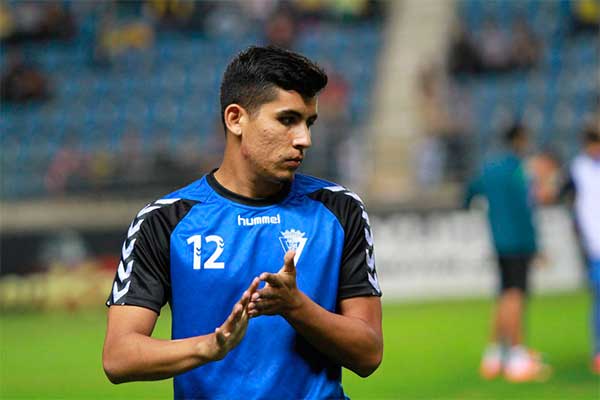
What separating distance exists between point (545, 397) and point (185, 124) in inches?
507

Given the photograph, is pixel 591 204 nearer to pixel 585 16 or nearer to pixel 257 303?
pixel 257 303

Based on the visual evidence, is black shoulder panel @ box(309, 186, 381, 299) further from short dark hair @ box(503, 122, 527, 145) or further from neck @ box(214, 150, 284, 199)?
short dark hair @ box(503, 122, 527, 145)

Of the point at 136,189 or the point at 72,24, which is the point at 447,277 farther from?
the point at 72,24

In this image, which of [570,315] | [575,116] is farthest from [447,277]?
[575,116]

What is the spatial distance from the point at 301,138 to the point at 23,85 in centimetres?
1858

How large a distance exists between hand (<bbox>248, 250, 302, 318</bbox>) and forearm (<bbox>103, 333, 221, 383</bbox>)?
161mm

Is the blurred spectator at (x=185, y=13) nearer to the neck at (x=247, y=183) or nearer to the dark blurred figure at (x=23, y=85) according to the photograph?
the dark blurred figure at (x=23, y=85)

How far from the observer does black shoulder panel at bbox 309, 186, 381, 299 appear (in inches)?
142

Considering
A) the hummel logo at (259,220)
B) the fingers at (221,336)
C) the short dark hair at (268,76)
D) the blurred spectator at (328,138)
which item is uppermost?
the blurred spectator at (328,138)

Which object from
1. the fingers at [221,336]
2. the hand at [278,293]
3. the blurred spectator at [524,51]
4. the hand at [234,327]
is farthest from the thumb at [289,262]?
the blurred spectator at [524,51]

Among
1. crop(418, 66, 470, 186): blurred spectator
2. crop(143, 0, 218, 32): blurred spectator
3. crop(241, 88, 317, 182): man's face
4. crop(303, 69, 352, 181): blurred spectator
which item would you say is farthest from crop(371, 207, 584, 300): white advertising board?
crop(241, 88, 317, 182): man's face

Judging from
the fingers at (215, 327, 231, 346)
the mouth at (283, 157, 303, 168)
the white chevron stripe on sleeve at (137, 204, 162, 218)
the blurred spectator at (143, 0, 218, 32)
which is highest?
the blurred spectator at (143, 0, 218, 32)

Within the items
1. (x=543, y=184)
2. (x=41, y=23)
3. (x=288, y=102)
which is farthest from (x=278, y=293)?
(x=41, y=23)

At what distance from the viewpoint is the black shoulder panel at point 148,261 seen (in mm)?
3525
